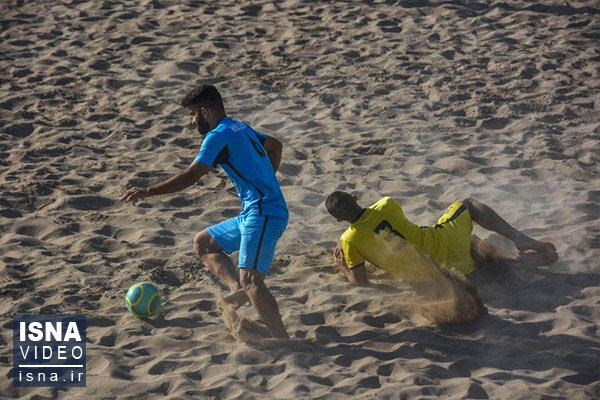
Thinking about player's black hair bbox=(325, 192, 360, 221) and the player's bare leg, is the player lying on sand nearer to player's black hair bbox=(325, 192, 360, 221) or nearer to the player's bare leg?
player's black hair bbox=(325, 192, 360, 221)

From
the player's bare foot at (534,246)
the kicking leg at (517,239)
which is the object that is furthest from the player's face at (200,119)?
the player's bare foot at (534,246)

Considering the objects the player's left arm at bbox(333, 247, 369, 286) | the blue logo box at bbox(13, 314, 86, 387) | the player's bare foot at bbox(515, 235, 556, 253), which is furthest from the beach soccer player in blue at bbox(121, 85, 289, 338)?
the player's bare foot at bbox(515, 235, 556, 253)

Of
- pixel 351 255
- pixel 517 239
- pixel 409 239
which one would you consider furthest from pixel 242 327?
pixel 517 239

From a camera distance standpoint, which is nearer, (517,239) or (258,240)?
(258,240)

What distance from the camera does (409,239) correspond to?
5.71 metres

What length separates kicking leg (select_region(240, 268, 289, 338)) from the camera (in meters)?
5.14

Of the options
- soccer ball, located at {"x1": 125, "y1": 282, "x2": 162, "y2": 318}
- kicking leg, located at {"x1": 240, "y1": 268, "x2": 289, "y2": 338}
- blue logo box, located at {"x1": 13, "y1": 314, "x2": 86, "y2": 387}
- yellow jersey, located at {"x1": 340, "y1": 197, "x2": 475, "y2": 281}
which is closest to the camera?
blue logo box, located at {"x1": 13, "y1": 314, "x2": 86, "y2": 387}

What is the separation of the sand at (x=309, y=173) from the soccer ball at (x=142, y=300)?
143 mm

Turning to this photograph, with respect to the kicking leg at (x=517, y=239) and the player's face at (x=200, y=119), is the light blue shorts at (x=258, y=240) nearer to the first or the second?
the player's face at (x=200, y=119)

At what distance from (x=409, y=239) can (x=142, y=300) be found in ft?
6.20

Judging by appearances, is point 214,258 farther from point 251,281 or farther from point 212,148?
point 212,148

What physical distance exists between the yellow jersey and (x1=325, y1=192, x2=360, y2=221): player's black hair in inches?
4.6

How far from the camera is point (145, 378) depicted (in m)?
4.88

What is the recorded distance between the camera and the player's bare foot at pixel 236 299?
5.50 meters
